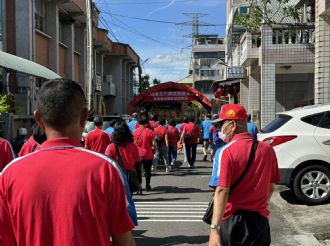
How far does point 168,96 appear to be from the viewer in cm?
3331

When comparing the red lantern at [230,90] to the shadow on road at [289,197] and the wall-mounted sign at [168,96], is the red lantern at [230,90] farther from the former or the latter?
the shadow on road at [289,197]

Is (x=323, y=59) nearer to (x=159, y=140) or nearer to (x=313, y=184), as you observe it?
(x=313, y=184)

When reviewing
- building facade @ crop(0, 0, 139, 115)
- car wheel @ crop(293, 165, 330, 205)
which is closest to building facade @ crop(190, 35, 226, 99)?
building facade @ crop(0, 0, 139, 115)

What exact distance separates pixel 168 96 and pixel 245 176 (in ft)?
96.6

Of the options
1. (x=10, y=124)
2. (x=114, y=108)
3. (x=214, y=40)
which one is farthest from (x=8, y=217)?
(x=214, y=40)

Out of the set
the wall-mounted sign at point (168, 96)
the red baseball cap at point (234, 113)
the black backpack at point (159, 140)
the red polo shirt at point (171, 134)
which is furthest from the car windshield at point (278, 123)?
the wall-mounted sign at point (168, 96)

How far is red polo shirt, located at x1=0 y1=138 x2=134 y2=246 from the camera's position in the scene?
88.8 inches

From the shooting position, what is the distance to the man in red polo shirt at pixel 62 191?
7.41ft

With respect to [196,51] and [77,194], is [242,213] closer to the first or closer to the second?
[77,194]

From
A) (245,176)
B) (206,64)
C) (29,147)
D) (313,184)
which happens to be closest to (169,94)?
(313,184)

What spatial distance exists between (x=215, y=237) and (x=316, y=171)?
5936 millimetres

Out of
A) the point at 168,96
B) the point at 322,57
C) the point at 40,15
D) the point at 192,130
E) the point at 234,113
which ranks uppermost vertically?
the point at 40,15

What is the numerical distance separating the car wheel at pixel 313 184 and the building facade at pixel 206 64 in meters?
92.1

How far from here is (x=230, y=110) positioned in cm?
416
